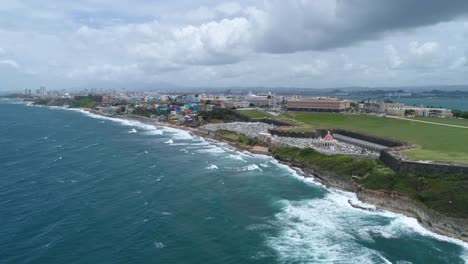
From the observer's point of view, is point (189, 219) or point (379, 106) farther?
point (379, 106)

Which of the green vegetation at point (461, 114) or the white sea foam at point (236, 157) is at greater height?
the green vegetation at point (461, 114)

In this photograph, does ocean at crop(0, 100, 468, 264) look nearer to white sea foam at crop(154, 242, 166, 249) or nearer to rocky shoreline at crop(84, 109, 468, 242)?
white sea foam at crop(154, 242, 166, 249)

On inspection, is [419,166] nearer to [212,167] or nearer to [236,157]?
[212,167]

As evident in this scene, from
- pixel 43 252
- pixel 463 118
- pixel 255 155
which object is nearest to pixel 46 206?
pixel 43 252

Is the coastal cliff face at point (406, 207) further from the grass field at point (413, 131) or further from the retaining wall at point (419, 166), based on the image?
the grass field at point (413, 131)

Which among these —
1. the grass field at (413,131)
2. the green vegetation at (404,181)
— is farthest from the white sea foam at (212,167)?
the grass field at (413,131)

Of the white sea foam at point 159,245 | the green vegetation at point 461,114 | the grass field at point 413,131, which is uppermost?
the green vegetation at point 461,114

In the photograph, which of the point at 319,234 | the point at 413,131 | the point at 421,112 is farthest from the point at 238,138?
the point at 421,112
